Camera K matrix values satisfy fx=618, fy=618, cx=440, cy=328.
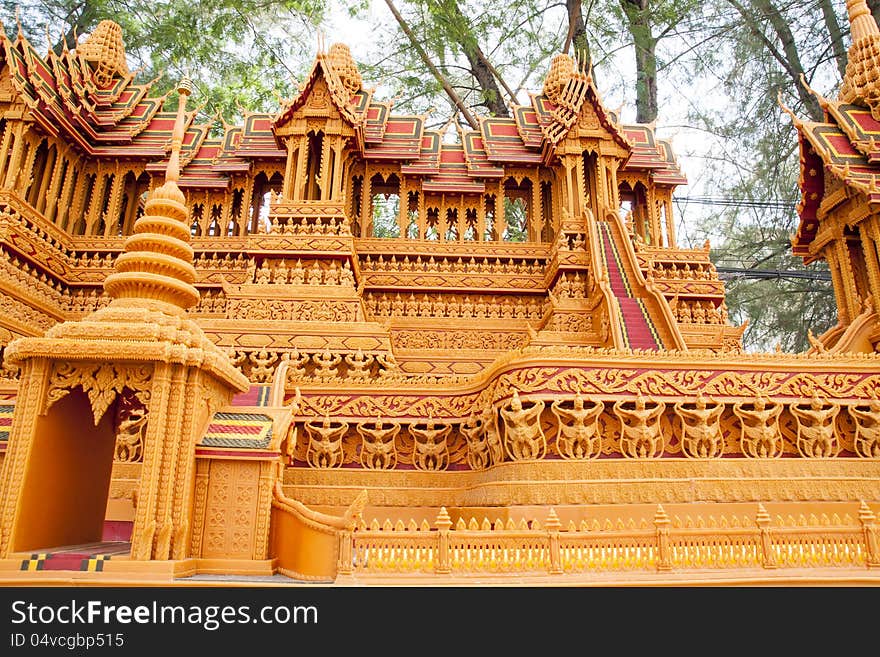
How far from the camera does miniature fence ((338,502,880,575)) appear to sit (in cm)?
511

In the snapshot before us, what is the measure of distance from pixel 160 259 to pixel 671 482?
6231 mm

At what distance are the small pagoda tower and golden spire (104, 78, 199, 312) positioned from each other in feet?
0.04

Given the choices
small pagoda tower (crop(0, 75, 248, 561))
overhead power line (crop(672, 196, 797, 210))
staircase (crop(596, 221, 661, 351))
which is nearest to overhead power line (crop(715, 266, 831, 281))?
overhead power line (crop(672, 196, 797, 210))

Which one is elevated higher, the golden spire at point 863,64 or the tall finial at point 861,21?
the tall finial at point 861,21

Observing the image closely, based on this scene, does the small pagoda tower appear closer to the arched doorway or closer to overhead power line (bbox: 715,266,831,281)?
the arched doorway

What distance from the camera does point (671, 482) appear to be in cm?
744

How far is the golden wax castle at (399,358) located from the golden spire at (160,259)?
0.11 feet

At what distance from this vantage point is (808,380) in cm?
823

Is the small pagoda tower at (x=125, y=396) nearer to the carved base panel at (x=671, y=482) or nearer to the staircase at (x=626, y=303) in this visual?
the carved base panel at (x=671, y=482)

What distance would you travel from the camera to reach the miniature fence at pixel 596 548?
5.11 meters

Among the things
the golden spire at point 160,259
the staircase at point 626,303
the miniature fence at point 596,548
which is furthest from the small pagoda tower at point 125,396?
the staircase at point 626,303

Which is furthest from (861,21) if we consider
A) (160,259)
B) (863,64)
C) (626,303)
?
(160,259)

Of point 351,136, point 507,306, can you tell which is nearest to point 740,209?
point 507,306
